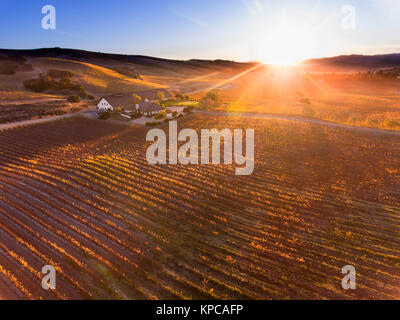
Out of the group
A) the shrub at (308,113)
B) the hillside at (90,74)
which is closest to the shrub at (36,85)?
the hillside at (90,74)

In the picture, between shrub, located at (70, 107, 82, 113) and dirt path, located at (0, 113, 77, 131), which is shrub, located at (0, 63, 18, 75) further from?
dirt path, located at (0, 113, 77, 131)

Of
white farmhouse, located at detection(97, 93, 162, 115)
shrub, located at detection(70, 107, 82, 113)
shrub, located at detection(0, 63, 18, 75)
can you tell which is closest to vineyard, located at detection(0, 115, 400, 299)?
white farmhouse, located at detection(97, 93, 162, 115)

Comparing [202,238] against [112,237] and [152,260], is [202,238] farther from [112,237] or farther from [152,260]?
[112,237]

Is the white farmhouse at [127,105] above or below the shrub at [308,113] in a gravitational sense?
above

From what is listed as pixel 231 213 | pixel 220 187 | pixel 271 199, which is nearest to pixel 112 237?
pixel 231 213

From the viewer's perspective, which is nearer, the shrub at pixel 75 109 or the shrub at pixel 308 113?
the shrub at pixel 308 113

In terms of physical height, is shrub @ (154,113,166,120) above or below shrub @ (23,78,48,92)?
below

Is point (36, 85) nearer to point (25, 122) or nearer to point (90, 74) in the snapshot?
point (90, 74)

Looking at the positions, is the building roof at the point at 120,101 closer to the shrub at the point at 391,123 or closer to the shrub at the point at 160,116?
the shrub at the point at 160,116
